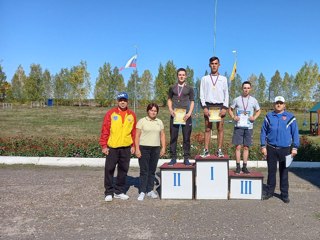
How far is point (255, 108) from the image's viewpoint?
672 centimetres

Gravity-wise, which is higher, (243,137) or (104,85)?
(104,85)

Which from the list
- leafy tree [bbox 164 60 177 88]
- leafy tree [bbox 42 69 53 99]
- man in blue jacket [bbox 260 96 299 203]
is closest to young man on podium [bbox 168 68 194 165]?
man in blue jacket [bbox 260 96 299 203]

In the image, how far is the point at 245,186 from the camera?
6383 mm

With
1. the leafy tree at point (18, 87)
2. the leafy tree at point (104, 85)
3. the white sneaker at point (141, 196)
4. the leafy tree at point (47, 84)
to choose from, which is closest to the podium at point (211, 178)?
the white sneaker at point (141, 196)

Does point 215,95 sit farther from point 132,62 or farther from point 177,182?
point 132,62

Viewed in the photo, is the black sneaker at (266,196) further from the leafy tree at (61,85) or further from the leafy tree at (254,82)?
the leafy tree at (61,85)

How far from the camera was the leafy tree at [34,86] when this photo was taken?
58.3 m

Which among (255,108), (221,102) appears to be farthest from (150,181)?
(255,108)

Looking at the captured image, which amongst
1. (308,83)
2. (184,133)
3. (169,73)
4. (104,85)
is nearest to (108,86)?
(104,85)

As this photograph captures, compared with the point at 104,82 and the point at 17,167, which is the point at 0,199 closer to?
the point at 17,167

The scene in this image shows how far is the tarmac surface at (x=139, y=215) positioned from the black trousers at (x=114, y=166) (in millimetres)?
282

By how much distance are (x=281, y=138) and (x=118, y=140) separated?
3161mm

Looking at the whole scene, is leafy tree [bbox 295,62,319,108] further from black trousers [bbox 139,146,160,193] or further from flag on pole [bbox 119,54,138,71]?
black trousers [bbox 139,146,160,193]

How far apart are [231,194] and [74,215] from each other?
10.0 ft
